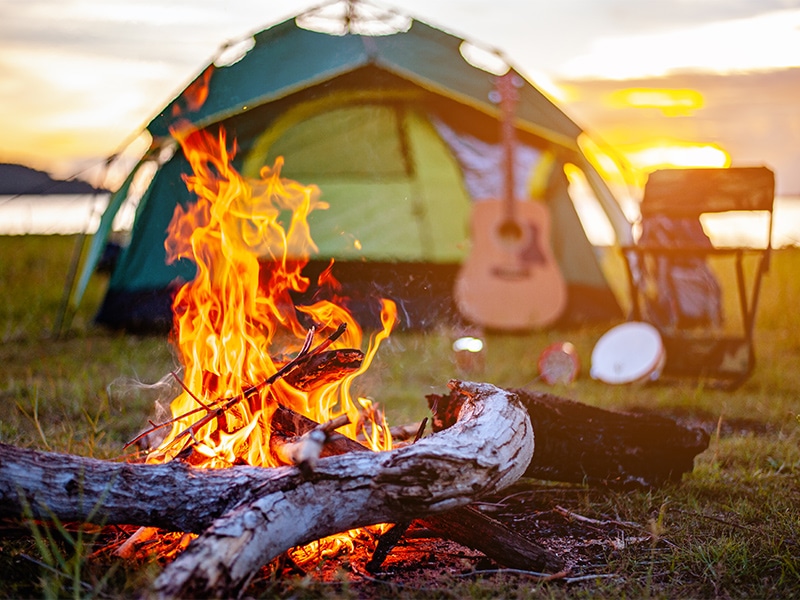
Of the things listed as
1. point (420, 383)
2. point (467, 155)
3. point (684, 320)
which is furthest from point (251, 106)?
point (684, 320)

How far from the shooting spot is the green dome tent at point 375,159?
22.8 feet

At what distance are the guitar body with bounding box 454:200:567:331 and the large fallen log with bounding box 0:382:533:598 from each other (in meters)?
4.96

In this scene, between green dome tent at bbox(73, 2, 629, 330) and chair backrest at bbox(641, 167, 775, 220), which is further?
green dome tent at bbox(73, 2, 629, 330)

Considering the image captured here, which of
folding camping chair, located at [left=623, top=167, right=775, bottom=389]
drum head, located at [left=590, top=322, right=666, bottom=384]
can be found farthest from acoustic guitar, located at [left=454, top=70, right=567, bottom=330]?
drum head, located at [left=590, top=322, right=666, bottom=384]

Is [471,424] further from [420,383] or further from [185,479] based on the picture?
[420,383]

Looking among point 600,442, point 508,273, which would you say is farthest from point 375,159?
point 600,442

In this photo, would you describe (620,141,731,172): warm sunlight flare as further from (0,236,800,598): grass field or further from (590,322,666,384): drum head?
(590,322,666,384): drum head

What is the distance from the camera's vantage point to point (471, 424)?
8.14ft

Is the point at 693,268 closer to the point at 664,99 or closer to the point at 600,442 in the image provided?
the point at 664,99

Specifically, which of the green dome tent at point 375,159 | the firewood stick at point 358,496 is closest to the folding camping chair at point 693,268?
the green dome tent at point 375,159

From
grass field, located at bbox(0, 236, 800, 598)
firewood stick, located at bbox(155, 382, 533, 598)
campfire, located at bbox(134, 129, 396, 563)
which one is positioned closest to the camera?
firewood stick, located at bbox(155, 382, 533, 598)

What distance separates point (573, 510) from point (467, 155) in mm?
5082

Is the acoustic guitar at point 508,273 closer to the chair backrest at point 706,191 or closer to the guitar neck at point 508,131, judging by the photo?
the guitar neck at point 508,131

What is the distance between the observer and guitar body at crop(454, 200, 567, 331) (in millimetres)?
7324
